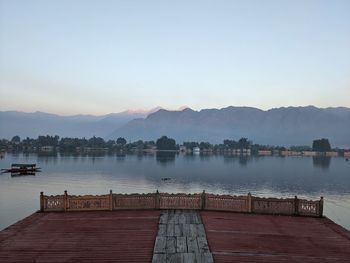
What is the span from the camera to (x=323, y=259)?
63.9ft

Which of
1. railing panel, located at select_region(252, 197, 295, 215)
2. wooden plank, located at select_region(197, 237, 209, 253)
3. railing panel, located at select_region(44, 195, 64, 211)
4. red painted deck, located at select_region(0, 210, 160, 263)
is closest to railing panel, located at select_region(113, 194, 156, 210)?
red painted deck, located at select_region(0, 210, 160, 263)

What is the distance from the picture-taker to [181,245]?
2059 centimetres

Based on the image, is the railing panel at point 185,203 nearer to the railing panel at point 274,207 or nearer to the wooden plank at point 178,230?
the railing panel at point 274,207

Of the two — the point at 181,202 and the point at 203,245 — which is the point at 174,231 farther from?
the point at 181,202

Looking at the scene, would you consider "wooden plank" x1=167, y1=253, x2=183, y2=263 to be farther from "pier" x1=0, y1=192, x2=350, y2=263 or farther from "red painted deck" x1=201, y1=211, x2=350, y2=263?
"red painted deck" x1=201, y1=211, x2=350, y2=263

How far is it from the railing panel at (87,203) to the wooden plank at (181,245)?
9886 mm

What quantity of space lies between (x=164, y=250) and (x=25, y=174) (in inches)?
4108

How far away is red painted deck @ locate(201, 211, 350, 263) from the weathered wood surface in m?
0.55

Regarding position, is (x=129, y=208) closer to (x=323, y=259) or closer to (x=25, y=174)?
(x=323, y=259)

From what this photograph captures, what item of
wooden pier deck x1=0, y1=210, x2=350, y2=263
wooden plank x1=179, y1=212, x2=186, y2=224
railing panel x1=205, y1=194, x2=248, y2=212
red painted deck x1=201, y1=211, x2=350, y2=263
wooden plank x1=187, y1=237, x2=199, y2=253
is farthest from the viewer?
railing panel x1=205, y1=194, x2=248, y2=212

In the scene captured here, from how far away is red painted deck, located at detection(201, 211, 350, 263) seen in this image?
19578mm

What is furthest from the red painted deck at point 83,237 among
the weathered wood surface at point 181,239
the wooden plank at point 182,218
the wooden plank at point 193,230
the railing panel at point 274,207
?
the railing panel at point 274,207

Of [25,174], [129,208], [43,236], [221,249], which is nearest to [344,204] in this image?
[129,208]

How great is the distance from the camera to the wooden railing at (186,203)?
29.5 m
